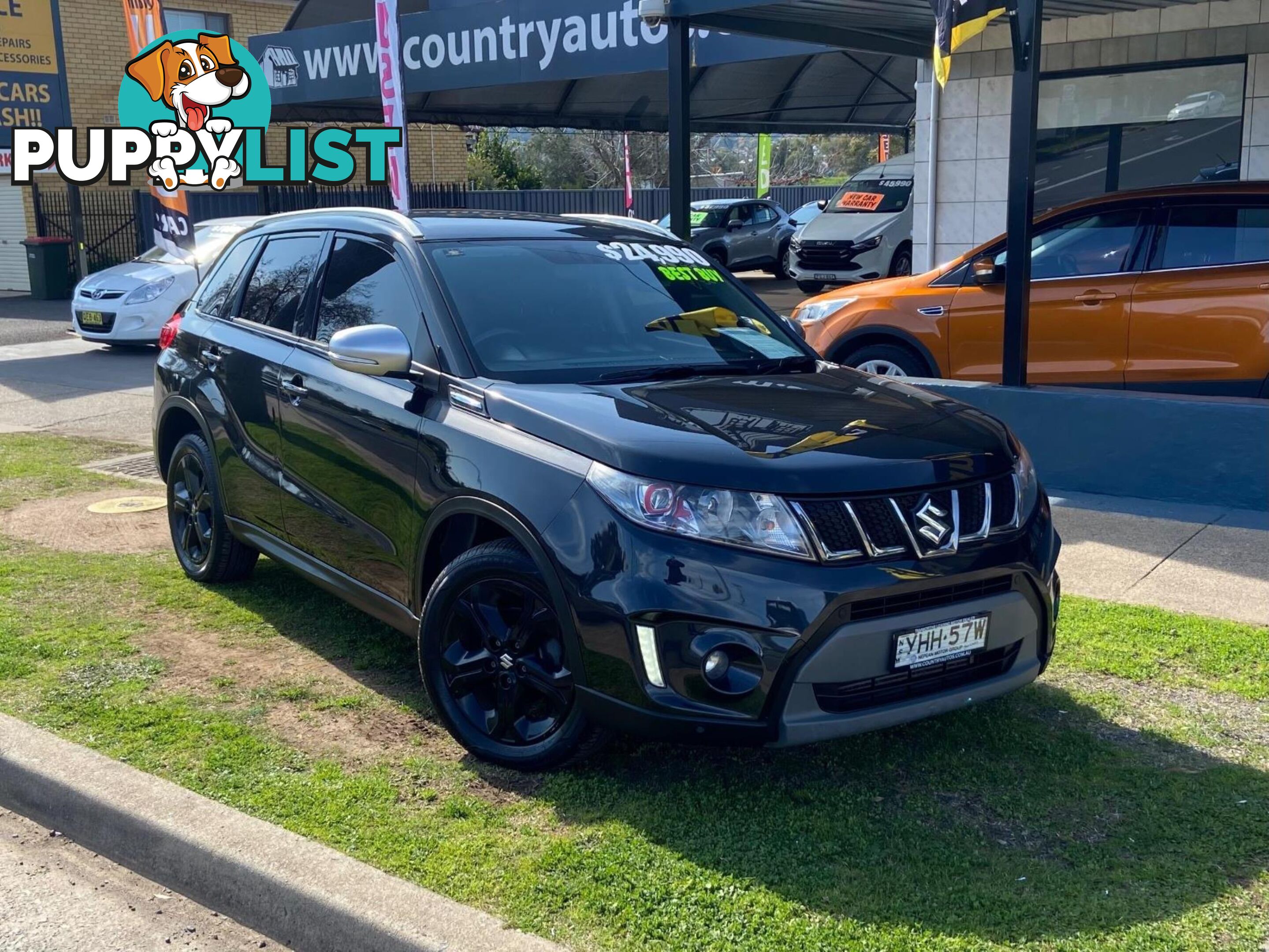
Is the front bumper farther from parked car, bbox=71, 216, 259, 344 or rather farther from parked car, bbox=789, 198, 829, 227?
parked car, bbox=789, 198, 829, 227

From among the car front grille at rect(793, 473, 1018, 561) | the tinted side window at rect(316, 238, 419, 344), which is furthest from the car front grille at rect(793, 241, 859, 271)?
the car front grille at rect(793, 473, 1018, 561)

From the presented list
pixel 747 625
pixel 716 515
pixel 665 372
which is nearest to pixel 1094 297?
pixel 665 372

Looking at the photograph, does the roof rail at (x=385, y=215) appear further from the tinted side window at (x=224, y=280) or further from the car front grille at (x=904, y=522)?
the car front grille at (x=904, y=522)

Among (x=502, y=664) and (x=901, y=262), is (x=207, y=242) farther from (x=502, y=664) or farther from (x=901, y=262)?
(x=502, y=664)

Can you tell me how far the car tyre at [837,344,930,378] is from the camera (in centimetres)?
932

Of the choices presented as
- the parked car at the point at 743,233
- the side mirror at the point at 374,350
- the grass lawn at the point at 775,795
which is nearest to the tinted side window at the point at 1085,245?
the grass lawn at the point at 775,795

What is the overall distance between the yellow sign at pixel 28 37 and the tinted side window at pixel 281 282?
67.5 ft

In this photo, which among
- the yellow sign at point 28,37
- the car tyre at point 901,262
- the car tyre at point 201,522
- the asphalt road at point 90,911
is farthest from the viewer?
the yellow sign at point 28,37

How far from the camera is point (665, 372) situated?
462 centimetres

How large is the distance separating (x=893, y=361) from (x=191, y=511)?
5.11 meters

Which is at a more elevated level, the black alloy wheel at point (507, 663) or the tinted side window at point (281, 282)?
the tinted side window at point (281, 282)

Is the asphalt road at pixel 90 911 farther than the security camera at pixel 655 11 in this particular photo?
No

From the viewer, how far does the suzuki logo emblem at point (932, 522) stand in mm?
3781

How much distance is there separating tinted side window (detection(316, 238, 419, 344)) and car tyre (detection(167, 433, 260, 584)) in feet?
3.82
